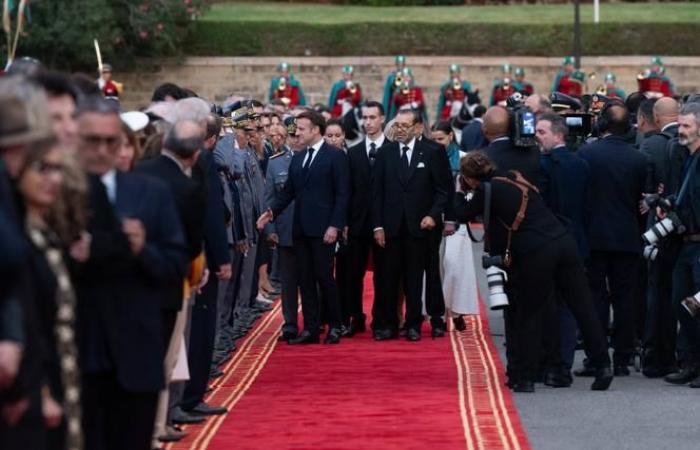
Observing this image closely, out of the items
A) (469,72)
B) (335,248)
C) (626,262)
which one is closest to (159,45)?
(469,72)

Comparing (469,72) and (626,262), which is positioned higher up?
(626,262)

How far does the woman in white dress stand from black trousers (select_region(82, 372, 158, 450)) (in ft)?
31.1

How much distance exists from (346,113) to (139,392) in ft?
108

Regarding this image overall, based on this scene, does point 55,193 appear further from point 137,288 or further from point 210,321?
point 210,321

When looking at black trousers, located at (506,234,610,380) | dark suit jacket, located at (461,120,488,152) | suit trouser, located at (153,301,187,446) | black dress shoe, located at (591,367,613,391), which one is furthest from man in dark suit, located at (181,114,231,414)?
dark suit jacket, located at (461,120,488,152)

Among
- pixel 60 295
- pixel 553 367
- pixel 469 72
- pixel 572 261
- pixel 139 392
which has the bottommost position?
pixel 469 72

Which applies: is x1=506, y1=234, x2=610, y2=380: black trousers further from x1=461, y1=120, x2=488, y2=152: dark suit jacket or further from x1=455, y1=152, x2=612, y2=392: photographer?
x1=461, y1=120, x2=488, y2=152: dark suit jacket

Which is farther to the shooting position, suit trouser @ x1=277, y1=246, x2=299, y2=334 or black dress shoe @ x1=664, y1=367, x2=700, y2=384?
suit trouser @ x1=277, y1=246, x2=299, y2=334

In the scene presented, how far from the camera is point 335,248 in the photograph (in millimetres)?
17344

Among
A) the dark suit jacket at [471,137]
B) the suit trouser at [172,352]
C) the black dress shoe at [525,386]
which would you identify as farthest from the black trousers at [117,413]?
the dark suit jacket at [471,137]

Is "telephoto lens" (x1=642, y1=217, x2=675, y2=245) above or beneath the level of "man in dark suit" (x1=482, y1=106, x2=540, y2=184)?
beneath

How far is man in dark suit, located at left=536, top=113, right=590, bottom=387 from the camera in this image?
13.8m

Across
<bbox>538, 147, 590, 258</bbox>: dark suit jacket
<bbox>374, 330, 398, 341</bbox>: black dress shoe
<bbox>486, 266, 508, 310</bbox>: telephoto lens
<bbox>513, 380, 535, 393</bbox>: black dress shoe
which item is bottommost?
<bbox>374, 330, 398, 341</bbox>: black dress shoe

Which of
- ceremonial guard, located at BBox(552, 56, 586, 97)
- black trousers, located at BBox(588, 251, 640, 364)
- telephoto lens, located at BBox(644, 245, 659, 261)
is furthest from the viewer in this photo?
ceremonial guard, located at BBox(552, 56, 586, 97)
